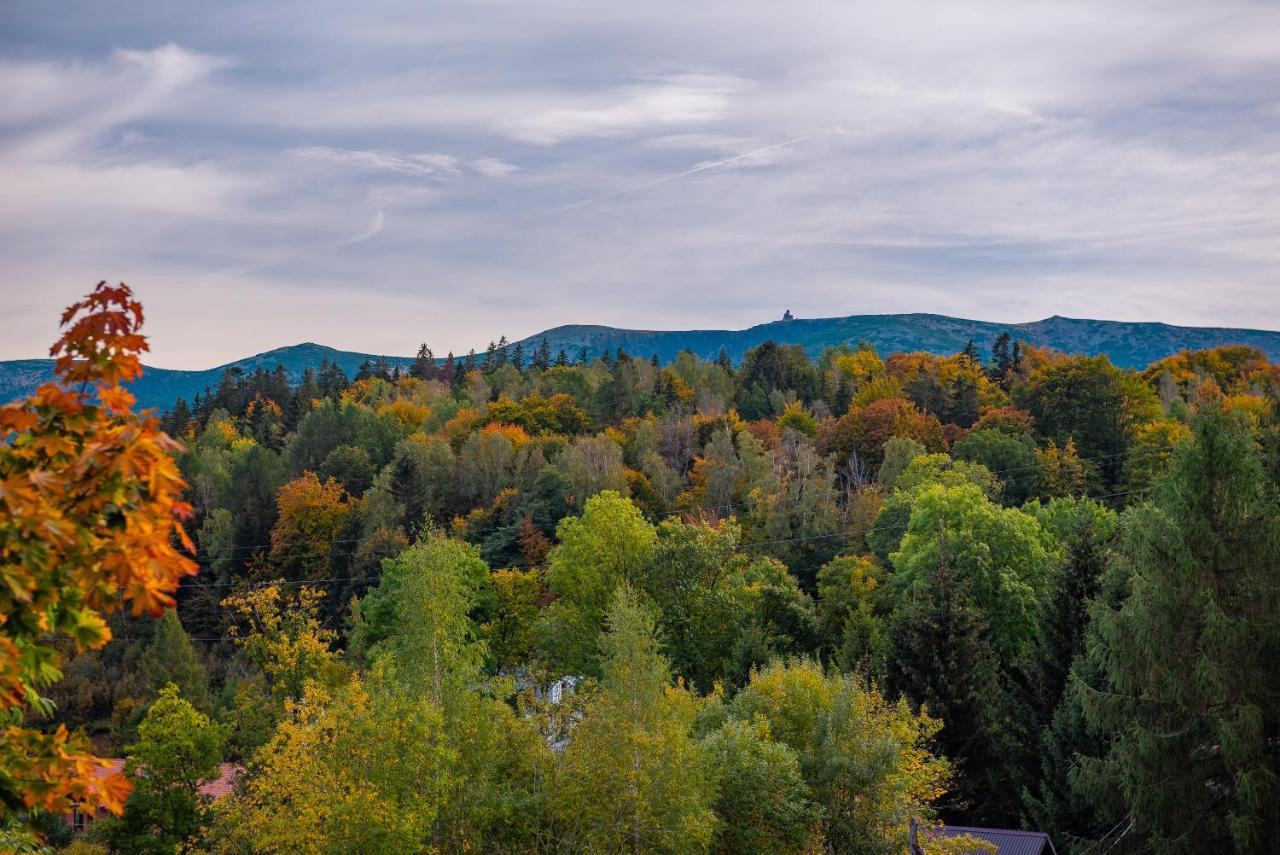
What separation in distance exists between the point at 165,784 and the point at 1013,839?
23.8 meters

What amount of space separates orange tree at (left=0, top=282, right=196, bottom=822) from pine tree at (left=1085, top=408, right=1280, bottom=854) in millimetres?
19134

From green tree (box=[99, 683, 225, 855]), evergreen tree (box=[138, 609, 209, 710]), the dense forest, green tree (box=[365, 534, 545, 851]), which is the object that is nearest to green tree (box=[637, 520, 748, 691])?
the dense forest

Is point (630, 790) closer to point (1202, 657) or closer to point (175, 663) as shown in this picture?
point (1202, 657)

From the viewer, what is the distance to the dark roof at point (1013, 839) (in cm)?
2434

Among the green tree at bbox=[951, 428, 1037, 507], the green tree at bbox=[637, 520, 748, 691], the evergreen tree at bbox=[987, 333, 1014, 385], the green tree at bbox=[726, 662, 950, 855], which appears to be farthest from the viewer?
the evergreen tree at bbox=[987, 333, 1014, 385]

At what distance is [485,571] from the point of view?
4769 centimetres

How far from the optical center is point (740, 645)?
37.3 meters

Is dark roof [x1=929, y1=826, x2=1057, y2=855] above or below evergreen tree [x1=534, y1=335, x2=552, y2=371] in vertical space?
below

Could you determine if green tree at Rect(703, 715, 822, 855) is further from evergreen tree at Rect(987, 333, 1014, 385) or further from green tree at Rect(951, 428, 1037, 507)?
evergreen tree at Rect(987, 333, 1014, 385)

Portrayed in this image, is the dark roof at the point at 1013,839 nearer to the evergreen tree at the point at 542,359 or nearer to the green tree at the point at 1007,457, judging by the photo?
the green tree at the point at 1007,457

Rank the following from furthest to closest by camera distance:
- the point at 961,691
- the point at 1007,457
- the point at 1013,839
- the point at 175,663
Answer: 1. the point at 1007,457
2. the point at 175,663
3. the point at 961,691
4. the point at 1013,839

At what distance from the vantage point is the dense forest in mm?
18641

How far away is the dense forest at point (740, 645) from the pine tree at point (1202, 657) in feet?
0.19

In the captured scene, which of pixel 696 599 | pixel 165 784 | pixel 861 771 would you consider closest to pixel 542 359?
pixel 696 599
